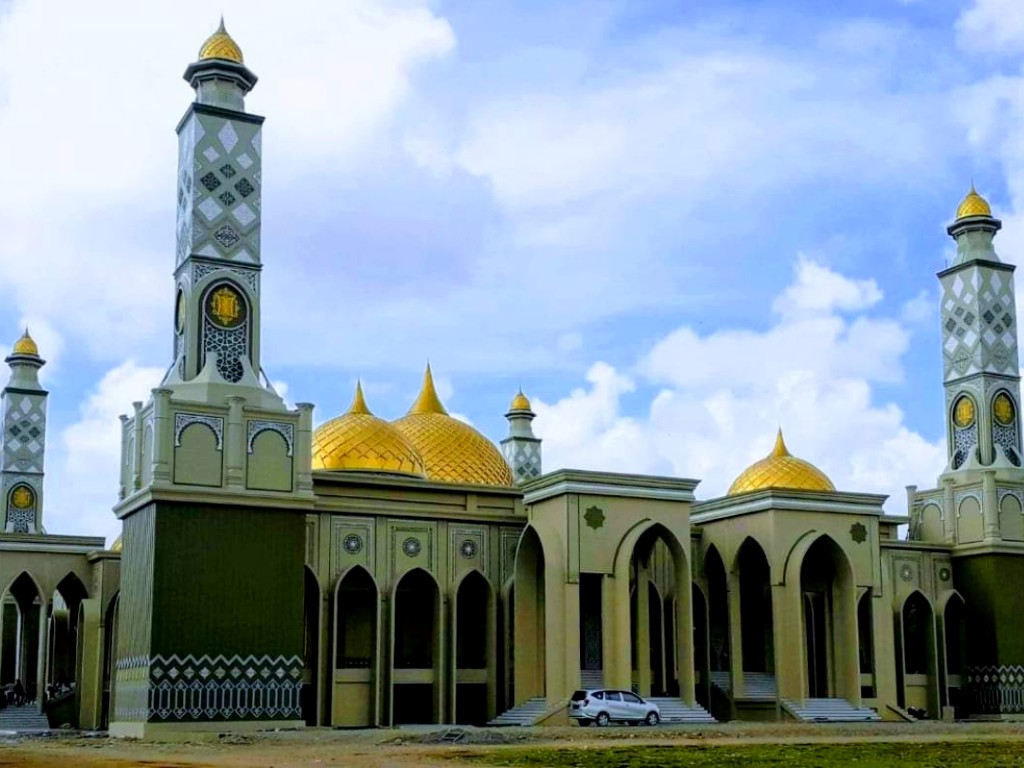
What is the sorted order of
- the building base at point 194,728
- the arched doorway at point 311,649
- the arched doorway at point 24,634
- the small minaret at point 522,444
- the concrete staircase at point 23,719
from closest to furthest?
the building base at point 194,728
the arched doorway at point 311,649
the concrete staircase at point 23,719
the arched doorway at point 24,634
the small minaret at point 522,444

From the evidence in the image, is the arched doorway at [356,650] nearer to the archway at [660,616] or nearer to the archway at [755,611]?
the archway at [660,616]

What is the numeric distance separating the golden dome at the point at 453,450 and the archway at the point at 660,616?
17.4ft

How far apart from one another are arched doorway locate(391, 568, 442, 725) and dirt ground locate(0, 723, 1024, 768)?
5.51 metres

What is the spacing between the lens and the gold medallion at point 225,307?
28.3 meters

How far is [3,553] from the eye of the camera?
113 feet

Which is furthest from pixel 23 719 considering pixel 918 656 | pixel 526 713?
pixel 918 656

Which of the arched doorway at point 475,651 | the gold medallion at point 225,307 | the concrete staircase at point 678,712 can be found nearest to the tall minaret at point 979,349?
the concrete staircase at point 678,712

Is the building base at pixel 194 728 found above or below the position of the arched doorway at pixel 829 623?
below

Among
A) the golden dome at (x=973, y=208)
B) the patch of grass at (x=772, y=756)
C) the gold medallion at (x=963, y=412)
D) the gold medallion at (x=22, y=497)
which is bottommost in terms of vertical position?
the patch of grass at (x=772, y=756)

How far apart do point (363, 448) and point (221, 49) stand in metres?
10.5

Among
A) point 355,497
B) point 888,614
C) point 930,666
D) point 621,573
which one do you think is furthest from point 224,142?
point 930,666

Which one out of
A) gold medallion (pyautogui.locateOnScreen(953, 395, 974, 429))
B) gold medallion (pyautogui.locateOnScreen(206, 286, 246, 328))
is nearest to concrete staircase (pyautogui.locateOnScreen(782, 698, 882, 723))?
gold medallion (pyautogui.locateOnScreen(953, 395, 974, 429))

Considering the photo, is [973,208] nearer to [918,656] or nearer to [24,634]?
[918,656]

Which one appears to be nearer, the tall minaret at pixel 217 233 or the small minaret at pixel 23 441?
the tall minaret at pixel 217 233
